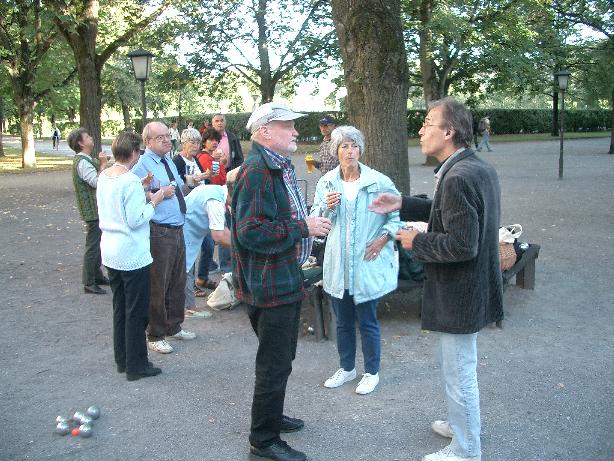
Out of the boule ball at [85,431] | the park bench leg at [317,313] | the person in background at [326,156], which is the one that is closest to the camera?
the boule ball at [85,431]

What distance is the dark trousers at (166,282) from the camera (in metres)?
5.32

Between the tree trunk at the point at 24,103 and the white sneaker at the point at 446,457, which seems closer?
the white sneaker at the point at 446,457

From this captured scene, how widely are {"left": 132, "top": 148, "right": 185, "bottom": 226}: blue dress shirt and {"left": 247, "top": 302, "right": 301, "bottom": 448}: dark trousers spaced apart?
2.05m

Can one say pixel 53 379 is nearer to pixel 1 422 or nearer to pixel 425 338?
pixel 1 422

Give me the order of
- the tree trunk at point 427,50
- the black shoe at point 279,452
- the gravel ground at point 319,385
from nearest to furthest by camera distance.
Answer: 1. the black shoe at point 279,452
2. the gravel ground at point 319,385
3. the tree trunk at point 427,50

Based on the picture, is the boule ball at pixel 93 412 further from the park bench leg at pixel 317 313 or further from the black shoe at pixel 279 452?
the park bench leg at pixel 317 313

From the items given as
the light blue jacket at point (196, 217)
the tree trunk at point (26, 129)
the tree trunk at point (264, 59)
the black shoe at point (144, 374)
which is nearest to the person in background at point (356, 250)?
the black shoe at point (144, 374)

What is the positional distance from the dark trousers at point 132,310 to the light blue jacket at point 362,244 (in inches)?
55.3

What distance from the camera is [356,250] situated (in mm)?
4461

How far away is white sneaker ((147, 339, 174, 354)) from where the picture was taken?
17.9 feet

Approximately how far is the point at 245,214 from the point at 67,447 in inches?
74.5

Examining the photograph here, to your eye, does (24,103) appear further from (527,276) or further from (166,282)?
(527,276)

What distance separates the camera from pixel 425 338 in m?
5.63

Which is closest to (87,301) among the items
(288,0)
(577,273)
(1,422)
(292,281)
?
(1,422)
